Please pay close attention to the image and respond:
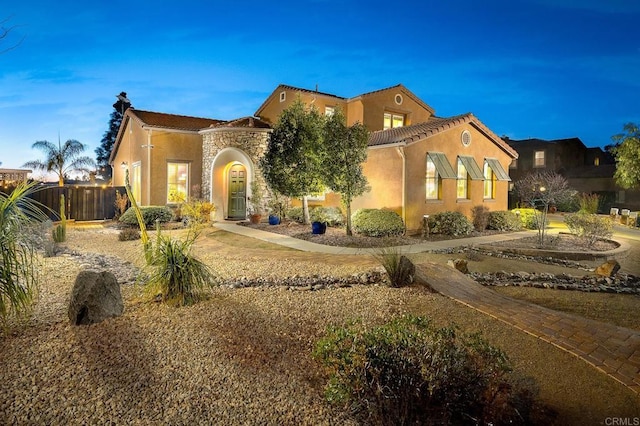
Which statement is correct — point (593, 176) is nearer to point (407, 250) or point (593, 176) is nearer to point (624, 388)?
point (407, 250)

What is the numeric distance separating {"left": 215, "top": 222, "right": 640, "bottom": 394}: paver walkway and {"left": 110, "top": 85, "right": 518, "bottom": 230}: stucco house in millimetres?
8115

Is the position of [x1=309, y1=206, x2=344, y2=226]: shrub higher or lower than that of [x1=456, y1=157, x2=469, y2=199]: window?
lower

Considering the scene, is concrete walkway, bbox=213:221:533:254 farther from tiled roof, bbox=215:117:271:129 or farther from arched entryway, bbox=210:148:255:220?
tiled roof, bbox=215:117:271:129

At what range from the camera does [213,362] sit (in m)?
3.81

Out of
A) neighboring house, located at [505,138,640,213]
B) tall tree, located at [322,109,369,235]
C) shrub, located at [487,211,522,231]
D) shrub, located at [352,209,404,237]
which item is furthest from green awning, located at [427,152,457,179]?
neighboring house, located at [505,138,640,213]

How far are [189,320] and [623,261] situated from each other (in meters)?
12.9

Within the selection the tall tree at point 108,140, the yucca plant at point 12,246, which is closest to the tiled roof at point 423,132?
the yucca plant at point 12,246

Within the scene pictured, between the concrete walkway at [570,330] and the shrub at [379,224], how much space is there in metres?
7.29

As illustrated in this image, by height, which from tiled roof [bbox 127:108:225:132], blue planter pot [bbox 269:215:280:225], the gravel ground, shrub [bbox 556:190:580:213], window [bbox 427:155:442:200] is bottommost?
the gravel ground

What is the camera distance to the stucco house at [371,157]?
1533 centimetres

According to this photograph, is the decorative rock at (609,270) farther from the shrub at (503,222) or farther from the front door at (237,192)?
the front door at (237,192)

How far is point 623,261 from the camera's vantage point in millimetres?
11945

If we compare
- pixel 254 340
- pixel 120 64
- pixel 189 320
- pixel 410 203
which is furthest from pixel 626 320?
pixel 120 64

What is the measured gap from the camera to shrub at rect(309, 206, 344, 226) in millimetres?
16812
